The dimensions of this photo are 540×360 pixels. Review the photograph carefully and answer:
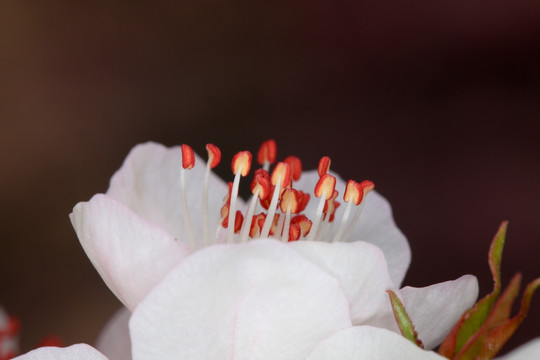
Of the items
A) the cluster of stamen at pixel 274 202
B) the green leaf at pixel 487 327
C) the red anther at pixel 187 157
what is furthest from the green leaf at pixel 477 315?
the red anther at pixel 187 157

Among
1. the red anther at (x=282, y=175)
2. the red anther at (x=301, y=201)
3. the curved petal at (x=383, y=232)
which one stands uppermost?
the red anther at (x=282, y=175)

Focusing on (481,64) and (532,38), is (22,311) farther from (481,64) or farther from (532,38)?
(532,38)

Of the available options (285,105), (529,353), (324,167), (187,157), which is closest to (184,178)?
(187,157)

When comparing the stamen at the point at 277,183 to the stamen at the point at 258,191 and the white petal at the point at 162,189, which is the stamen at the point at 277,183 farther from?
the white petal at the point at 162,189

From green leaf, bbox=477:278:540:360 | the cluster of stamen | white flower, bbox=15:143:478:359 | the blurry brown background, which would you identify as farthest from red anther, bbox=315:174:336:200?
the blurry brown background

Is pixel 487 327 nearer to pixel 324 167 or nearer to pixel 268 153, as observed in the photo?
A: pixel 324 167

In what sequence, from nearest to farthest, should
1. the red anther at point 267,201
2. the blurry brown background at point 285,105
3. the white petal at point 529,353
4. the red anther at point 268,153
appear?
1. the white petal at point 529,353
2. the red anther at point 267,201
3. the red anther at point 268,153
4. the blurry brown background at point 285,105
